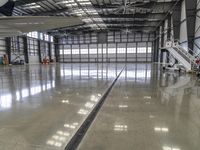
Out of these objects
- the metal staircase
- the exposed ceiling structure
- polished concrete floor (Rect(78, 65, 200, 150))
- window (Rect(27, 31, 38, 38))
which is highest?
the exposed ceiling structure

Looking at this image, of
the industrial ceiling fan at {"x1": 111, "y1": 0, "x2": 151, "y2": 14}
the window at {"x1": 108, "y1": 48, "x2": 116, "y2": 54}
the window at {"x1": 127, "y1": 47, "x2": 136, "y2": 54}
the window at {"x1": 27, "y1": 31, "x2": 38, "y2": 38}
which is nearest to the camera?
the industrial ceiling fan at {"x1": 111, "y1": 0, "x2": 151, "y2": 14}

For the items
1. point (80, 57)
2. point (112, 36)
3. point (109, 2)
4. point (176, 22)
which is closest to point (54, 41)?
point (80, 57)

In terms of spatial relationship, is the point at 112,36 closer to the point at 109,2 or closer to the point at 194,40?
the point at 109,2

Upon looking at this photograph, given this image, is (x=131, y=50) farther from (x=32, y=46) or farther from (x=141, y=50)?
(x=32, y=46)

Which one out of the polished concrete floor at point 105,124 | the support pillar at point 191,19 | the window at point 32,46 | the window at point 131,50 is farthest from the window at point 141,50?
the polished concrete floor at point 105,124

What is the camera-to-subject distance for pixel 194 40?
41.3 ft

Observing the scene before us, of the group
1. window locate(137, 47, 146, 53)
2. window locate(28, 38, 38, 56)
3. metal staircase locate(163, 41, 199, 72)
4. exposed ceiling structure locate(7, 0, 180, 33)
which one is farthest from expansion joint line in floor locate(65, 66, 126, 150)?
window locate(137, 47, 146, 53)

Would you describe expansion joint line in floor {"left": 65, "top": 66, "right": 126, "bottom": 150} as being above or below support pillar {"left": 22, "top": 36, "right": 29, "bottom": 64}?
below

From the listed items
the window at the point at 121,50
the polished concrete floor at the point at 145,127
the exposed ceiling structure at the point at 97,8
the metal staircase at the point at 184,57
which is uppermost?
the exposed ceiling structure at the point at 97,8

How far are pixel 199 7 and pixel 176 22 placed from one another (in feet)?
12.7

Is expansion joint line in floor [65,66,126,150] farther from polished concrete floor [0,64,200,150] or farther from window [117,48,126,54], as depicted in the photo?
window [117,48,126,54]

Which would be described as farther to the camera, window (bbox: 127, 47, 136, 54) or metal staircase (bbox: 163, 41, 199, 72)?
window (bbox: 127, 47, 136, 54)

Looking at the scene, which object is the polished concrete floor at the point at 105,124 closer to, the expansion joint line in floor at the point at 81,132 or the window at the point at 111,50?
the expansion joint line in floor at the point at 81,132

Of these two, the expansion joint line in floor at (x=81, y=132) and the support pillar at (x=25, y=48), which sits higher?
→ the support pillar at (x=25, y=48)
